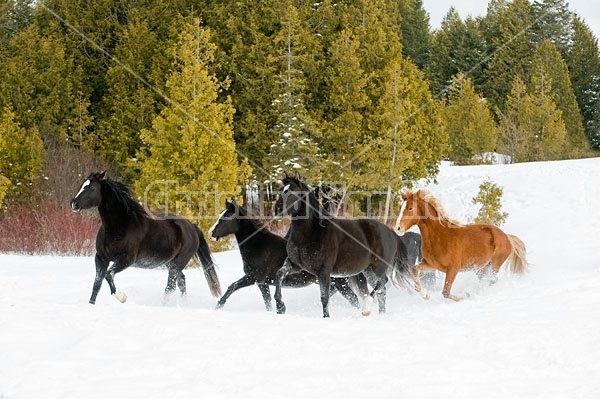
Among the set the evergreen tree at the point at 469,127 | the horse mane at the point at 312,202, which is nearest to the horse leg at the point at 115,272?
the horse mane at the point at 312,202

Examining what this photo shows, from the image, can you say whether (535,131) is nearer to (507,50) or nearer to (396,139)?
(507,50)

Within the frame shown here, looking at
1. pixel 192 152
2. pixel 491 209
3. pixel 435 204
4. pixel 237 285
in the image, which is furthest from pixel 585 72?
pixel 237 285

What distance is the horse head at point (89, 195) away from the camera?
30.0 ft

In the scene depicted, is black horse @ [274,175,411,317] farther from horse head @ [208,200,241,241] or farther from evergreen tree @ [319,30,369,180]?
evergreen tree @ [319,30,369,180]

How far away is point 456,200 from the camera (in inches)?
1076

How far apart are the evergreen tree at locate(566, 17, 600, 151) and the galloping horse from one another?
4519cm

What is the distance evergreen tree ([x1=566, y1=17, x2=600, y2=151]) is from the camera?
53.0 metres

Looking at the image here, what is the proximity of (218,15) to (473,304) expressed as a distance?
22.7m

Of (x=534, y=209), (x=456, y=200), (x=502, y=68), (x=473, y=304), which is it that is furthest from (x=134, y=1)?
(x=502, y=68)

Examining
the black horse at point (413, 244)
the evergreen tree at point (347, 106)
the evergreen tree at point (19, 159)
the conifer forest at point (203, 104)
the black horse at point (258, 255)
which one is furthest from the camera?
the evergreen tree at point (347, 106)

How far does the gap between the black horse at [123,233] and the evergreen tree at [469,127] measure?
32.2 meters

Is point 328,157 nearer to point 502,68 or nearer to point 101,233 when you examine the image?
point 101,233

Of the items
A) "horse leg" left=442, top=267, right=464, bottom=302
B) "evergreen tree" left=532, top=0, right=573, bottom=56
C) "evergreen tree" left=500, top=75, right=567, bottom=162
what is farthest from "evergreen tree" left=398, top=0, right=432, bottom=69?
"horse leg" left=442, top=267, right=464, bottom=302

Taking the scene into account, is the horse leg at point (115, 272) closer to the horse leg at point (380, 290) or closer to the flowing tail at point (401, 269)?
the horse leg at point (380, 290)
